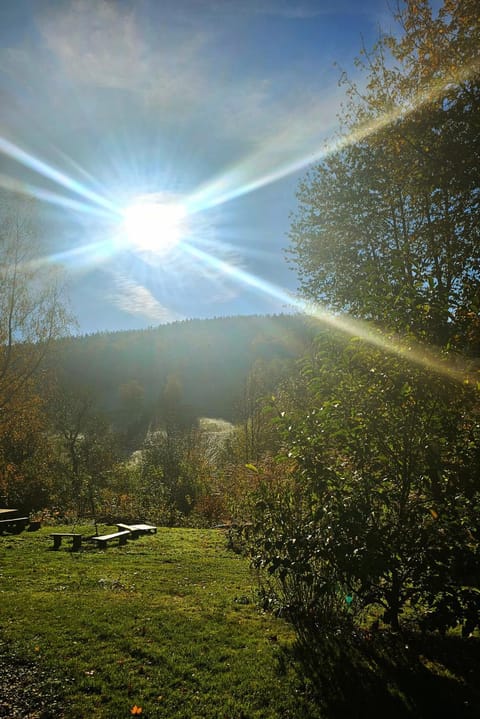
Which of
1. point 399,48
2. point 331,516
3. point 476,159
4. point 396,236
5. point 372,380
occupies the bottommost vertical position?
point 331,516

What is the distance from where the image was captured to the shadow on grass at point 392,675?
4.08m

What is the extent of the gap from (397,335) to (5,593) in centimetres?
821

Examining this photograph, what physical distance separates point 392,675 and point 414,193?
24.2 ft

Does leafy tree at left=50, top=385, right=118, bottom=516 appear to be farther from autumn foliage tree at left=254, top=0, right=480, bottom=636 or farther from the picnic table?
autumn foliage tree at left=254, top=0, right=480, bottom=636

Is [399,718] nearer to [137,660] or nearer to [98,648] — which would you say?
[137,660]

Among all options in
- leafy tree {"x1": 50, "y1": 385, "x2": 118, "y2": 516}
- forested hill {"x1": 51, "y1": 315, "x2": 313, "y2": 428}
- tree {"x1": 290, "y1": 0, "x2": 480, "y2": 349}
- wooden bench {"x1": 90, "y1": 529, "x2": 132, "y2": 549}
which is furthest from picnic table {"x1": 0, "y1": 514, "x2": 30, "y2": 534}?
forested hill {"x1": 51, "y1": 315, "x2": 313, "y2": 428}

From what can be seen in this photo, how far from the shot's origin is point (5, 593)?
777 cm

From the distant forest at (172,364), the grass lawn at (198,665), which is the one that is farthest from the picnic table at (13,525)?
the distant forest at (172,364)

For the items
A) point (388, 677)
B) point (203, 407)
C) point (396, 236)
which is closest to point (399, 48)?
point (396, 236)

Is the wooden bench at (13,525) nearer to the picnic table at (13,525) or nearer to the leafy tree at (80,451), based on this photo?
the picnic table at (13,525)

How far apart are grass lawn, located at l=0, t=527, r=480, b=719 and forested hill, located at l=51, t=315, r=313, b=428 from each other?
3536 inches

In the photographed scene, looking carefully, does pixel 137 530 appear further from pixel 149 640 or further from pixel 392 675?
pixel 392 675

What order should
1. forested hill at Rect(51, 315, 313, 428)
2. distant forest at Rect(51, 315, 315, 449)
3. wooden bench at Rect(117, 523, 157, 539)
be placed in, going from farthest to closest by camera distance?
forested hill at Rect(51, 315, 313, 428) < distant forest at Rect(51, 315, 315, 449) < wooden bench at Rect(117, 523, 157, 539)

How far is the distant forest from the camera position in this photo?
101m
